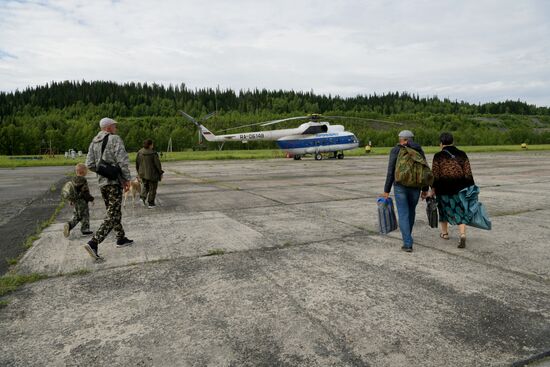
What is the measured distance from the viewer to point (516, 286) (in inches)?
162

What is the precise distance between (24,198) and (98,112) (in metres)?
165

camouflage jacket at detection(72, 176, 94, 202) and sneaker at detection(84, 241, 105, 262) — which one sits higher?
camouflage jacket at detection(72, 176, 94, 202)

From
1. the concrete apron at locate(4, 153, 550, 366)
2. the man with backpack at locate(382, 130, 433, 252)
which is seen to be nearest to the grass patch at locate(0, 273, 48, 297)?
the concrete apron at locate(4, 153, 550, 366)

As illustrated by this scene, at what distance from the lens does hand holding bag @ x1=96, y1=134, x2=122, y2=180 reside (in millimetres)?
5277

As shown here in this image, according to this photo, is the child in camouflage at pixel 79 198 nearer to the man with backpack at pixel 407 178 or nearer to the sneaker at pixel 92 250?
the sneaker at pixel 92 250

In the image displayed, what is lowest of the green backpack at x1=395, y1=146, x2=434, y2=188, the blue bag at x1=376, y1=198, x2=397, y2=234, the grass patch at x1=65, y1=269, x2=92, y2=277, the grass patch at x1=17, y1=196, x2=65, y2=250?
the grass patch at x1=17, y1=196, x2=65, y2=250

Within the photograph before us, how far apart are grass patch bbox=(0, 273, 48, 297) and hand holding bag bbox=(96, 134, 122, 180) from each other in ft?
4.90

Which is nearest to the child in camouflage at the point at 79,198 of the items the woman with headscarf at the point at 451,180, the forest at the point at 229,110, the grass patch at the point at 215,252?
the grass patch at the point at 215,252

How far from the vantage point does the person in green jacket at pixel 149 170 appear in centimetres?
970

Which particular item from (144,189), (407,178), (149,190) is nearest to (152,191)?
(149,190)

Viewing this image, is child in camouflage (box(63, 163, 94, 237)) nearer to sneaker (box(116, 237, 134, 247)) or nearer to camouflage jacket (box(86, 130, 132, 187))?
sneaker (box(116, 237, 134, 247))

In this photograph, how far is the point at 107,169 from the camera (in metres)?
5.29

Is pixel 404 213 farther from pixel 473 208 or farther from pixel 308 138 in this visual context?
pixel 308 138

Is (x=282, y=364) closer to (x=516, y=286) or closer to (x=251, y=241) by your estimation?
(x=516, y=286)
